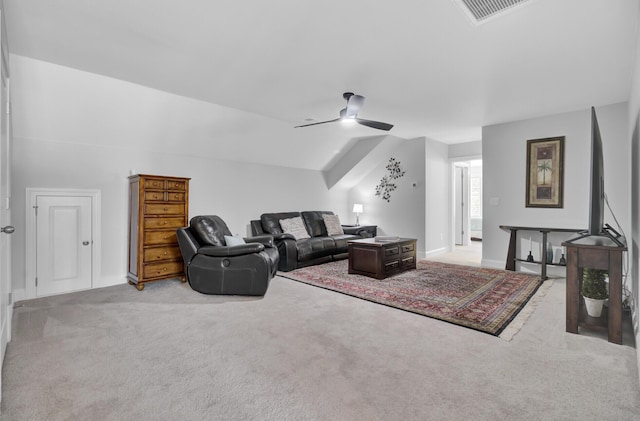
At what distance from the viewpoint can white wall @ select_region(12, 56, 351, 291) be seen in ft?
11.0

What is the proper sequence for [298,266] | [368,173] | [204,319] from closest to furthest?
1. [204,319]
2. [298,266]
3. [368,173]

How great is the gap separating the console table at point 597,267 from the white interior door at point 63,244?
5146 mm

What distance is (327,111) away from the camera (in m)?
4.50

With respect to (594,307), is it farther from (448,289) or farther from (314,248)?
(314,248)

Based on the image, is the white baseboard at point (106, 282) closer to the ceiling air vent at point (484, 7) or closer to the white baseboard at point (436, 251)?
the ceiling air vent at point (484, 7)

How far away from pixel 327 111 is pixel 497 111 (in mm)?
2446

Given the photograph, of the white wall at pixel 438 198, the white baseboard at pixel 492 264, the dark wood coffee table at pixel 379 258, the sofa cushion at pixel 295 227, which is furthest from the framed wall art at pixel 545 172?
the sofa cushion at pixel 295 227

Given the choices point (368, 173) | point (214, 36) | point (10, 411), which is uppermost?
point (214, 36)

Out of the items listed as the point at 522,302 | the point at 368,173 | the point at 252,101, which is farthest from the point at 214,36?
the point at 368,173

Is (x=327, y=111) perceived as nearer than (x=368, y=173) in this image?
Yes

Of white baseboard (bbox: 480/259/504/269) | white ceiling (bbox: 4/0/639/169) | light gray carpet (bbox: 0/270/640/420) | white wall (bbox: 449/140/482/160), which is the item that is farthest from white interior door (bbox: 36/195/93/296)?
white wall (bbox: 449/140/482/160)

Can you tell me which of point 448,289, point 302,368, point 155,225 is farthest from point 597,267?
point 155,225

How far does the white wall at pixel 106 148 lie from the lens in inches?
132

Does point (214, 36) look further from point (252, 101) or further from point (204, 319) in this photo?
point (204, 319)
